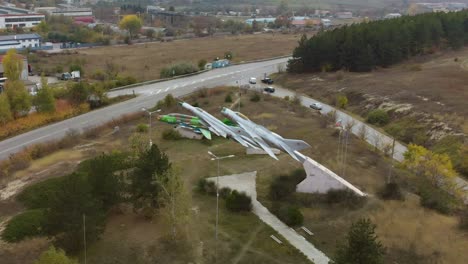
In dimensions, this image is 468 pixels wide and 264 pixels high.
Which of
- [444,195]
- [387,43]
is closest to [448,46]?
[387,43]

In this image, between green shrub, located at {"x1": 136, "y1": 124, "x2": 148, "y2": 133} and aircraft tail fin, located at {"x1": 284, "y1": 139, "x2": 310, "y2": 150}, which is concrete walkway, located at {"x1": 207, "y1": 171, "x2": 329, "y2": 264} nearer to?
aircraft tail fin, located at {"x1": 284, "y1": 139, "x2": 310, "y2": 150}

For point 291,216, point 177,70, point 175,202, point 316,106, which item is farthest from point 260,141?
point 177,70

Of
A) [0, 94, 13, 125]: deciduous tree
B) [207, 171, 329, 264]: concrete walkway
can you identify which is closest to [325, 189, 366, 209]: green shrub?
[207, 171, 329, 264]: concrete walkway

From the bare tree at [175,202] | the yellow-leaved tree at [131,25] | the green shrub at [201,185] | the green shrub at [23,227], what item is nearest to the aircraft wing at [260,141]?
the green shrub at [201,185]

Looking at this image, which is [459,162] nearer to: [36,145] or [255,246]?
[255,246]

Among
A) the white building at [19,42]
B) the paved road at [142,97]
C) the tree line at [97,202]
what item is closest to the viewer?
the tree line at [97,202]

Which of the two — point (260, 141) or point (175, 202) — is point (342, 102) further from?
point (175, 202)

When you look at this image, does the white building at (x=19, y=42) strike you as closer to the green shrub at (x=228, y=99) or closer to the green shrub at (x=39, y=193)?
the green shrub at (x=228, y=99)
